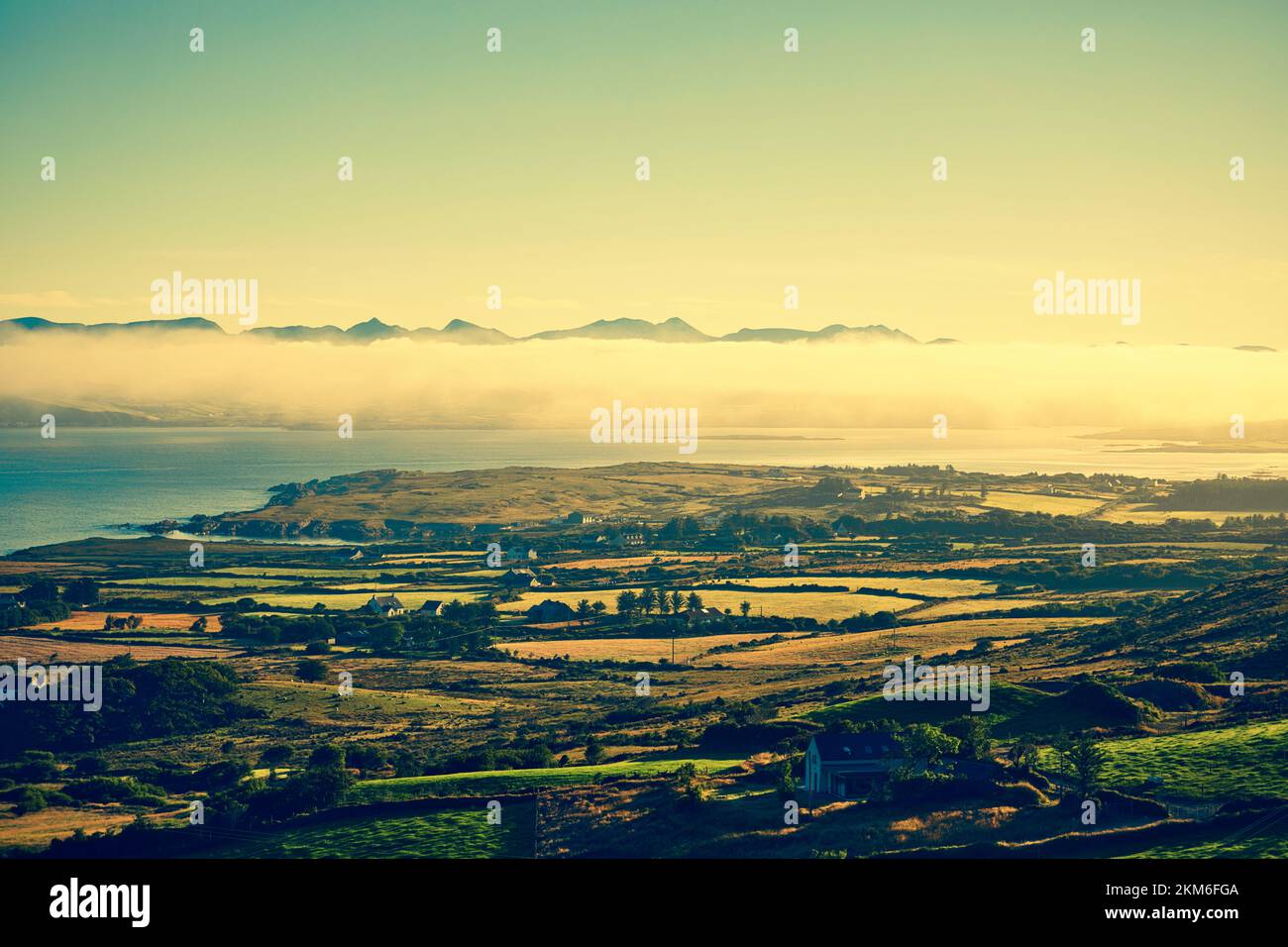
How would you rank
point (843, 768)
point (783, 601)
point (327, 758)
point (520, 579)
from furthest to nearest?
point (520, 579) < point (783, 601) < point (327, 758) < point (843, 768)

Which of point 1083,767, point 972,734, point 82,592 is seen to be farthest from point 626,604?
point 1083,767

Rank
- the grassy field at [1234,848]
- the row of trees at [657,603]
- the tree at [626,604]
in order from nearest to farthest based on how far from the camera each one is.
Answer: the grassy field at [1234,848] < the row of trees at [657,603] < the tree at [626,604]

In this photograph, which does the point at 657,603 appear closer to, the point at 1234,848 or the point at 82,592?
the point at 82,592

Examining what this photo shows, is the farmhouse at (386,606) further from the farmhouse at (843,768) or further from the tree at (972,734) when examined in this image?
the farmhouse at (843,768)

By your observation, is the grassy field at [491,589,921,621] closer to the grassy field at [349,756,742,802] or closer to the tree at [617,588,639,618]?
the tree at [617,588,639,618]

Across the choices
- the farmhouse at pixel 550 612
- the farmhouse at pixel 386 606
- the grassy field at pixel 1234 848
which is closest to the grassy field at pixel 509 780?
the grassy field at pixel 1234 848

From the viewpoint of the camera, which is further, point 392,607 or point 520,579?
point 520,579
